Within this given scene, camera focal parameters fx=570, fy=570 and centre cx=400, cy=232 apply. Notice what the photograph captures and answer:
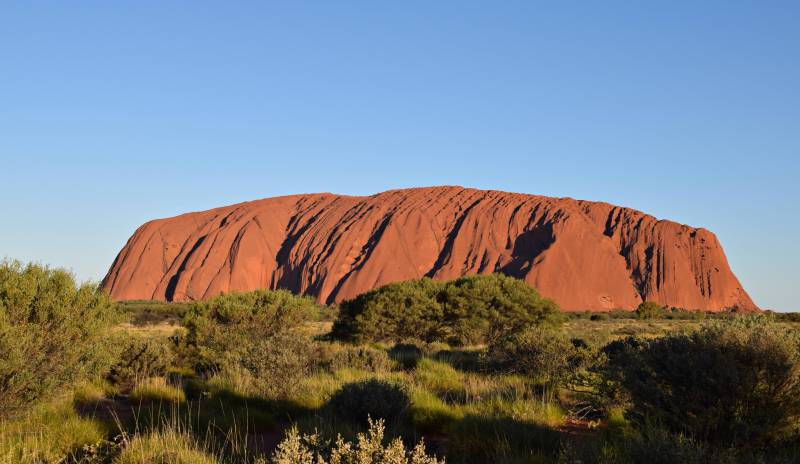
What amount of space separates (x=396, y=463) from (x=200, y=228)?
88.1 meters

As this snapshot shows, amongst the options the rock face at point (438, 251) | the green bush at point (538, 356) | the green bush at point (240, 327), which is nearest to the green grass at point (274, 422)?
the green bush at point (538, 356)

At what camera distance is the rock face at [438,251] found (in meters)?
70.1

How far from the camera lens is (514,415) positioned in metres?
7.13

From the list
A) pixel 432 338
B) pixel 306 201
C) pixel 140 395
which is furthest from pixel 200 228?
pixel 140 395

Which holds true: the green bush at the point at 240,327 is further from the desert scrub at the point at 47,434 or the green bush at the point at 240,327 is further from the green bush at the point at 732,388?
the green bush at the point at 732,388

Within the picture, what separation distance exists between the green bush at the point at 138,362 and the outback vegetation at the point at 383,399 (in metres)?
0.04

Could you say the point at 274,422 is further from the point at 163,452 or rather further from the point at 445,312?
the point at 445,312

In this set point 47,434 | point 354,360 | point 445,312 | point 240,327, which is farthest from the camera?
point 445,312

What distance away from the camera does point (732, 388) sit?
493 centimetres

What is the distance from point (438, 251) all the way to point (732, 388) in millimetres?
70299

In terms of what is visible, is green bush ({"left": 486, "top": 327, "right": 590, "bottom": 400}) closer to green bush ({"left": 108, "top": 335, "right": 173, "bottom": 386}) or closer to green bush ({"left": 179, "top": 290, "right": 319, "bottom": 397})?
green bush ({"left": 179, "top": 290, "right": 319, "bottom": 397})

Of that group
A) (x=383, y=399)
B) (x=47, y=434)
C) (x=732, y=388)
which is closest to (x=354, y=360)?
(x=383, y=399)

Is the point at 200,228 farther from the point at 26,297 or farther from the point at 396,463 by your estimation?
the point at 396,463

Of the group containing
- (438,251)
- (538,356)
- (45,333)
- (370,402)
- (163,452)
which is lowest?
(163,452)
